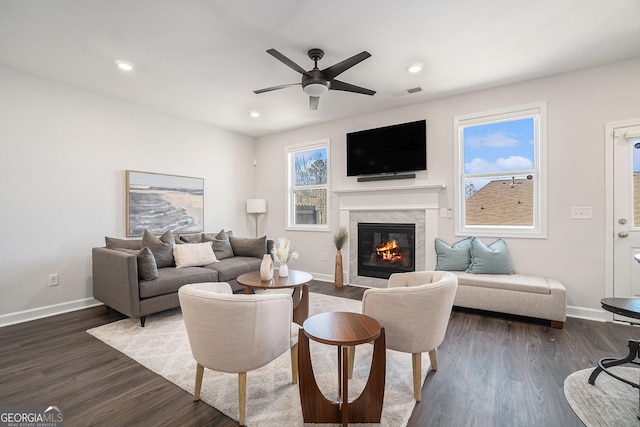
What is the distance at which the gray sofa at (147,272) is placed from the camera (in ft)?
10.0

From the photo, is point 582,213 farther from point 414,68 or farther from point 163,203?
point 163,203

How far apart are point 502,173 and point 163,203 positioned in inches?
190

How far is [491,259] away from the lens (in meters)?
3.53

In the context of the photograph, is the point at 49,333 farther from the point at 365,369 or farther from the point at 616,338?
the point at 616,338

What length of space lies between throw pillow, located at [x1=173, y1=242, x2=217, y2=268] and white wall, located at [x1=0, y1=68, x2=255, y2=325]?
100 centimetres

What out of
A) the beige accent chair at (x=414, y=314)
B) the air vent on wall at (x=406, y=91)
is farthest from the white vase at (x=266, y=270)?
the air vent on wall at (x=406, y=91)

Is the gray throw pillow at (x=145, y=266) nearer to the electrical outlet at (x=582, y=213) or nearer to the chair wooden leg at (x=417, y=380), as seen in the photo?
the chair wooden leg at (x=417, y=380)

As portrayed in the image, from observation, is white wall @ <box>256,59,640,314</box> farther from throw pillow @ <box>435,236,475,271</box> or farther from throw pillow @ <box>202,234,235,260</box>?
throw pillow @ <box>202,234,235,260</box>

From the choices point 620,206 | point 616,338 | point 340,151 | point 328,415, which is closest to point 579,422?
point 328,415

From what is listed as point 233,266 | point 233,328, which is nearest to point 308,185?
point 233,266

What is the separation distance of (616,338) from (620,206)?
1358 millimetres

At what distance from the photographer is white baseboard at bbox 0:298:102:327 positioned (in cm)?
319

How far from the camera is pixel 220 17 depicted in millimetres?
2406

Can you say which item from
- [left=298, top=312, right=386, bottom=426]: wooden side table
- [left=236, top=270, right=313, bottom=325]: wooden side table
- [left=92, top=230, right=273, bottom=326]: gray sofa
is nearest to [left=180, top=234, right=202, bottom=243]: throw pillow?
[left=92, top=230, right=273, bottom=326]: gray sofa
